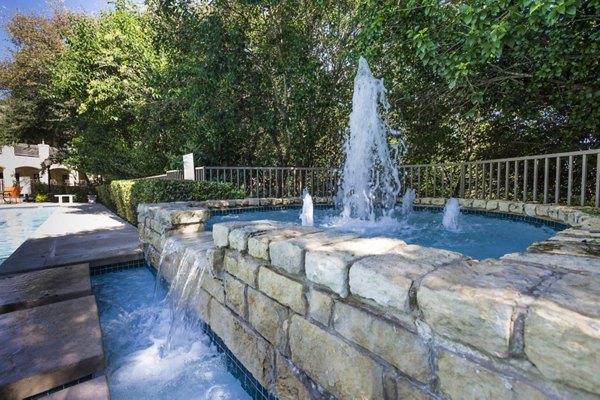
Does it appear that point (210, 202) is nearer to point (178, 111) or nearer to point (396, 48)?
point (396, 48)

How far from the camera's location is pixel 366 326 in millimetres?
1120

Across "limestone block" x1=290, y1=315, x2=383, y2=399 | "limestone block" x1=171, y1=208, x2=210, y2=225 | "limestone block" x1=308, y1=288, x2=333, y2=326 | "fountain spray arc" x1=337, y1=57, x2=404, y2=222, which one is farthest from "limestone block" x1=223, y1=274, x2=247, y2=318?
"fountain spray arc" x1=337, y1=57, x2=404, y2=222

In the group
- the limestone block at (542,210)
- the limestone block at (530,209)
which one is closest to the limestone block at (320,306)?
the limestone block at (542,210)

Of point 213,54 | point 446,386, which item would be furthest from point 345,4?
point 446,386

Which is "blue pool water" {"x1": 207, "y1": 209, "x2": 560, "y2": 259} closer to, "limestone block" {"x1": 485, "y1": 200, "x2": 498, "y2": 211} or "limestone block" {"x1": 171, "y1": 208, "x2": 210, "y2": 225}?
"limestone block" {"x1": 485, "y1": 200, "x2": 498, "y2": 211}

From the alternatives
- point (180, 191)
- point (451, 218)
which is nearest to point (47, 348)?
point (180, 191)

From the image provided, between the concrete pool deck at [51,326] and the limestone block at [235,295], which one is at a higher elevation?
the limestone block at [235,295]

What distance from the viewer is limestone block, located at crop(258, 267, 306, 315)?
1434mm

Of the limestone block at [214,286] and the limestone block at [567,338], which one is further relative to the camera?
the limestone block at [214,286]

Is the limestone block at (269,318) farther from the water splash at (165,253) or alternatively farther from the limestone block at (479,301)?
the water splash at (165,253)

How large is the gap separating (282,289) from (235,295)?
1.90 ft

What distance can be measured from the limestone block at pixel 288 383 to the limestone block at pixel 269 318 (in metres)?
0.07

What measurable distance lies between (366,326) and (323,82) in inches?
305

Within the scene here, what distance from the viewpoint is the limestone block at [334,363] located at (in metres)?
1.11
